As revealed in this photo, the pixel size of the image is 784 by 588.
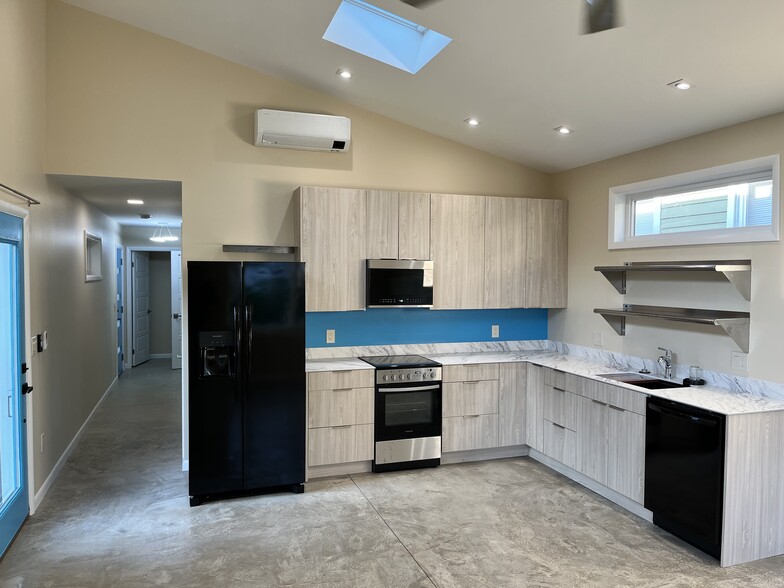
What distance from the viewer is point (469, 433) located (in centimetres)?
457

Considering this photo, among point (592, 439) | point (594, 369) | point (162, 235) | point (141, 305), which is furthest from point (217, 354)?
point (141, 305)

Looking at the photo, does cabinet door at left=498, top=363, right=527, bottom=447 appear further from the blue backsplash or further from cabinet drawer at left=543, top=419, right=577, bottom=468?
the blue backsplash

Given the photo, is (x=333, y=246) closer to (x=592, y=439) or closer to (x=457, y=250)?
(x=457, y=250)

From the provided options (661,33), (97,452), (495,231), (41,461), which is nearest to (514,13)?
(661,33)

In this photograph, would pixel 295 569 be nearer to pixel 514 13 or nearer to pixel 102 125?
pixel 514 13

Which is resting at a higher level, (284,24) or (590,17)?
(284,24)

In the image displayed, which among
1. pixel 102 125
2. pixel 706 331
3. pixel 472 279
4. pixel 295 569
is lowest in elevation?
pixel 295 569

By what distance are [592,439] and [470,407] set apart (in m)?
1.02

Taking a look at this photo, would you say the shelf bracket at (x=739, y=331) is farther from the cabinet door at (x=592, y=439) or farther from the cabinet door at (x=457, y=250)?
the cabinet door at (x=457, y=250)

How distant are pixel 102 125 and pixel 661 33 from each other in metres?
3.79

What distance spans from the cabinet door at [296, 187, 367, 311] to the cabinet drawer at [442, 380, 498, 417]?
104cm

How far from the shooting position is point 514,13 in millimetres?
2773

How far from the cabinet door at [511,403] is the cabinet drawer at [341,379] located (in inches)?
46.0

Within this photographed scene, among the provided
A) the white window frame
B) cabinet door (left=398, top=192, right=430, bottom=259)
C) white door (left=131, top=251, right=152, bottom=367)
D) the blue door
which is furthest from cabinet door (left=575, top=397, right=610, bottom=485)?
white door (left=131, top=251, right=152, bottom=367)
